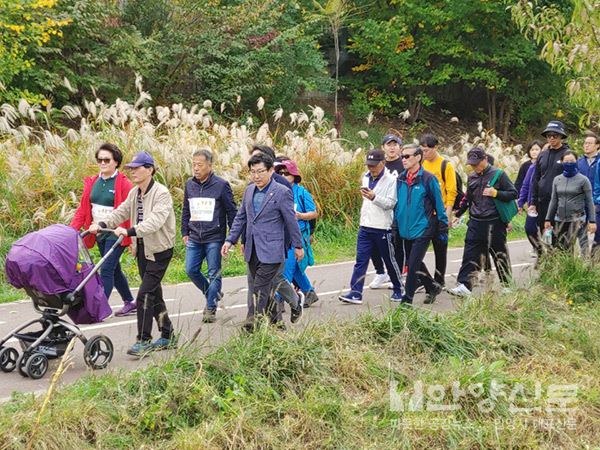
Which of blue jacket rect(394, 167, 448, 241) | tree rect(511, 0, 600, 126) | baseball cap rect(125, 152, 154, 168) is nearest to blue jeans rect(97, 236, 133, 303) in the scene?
baseball cap rect(125, 152, 154, 168)

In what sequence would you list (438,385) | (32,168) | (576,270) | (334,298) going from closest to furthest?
(438,385)
(576,270)
(334,298)
(32,168)

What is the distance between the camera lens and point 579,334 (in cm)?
711

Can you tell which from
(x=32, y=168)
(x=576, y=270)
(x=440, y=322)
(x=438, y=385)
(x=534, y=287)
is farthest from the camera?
(x=32, y=168)

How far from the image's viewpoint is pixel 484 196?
9.26 m

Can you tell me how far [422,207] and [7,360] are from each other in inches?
191

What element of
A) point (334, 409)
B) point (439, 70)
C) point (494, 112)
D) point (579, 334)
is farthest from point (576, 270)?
point (494, 112)

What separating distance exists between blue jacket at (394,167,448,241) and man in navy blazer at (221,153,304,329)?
188 cm

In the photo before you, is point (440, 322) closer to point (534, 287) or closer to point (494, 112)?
point (534, 287)

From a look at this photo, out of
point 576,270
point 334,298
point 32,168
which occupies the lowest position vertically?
point 334,298

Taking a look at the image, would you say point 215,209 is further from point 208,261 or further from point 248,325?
point 248,325

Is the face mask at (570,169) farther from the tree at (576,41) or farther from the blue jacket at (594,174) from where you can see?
the blue jacket at (594,174)

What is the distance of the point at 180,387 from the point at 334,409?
3.73 ft

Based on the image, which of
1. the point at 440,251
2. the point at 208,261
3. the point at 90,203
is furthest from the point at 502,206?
the point at 90,203

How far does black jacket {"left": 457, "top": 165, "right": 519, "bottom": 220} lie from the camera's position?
29.8ft
